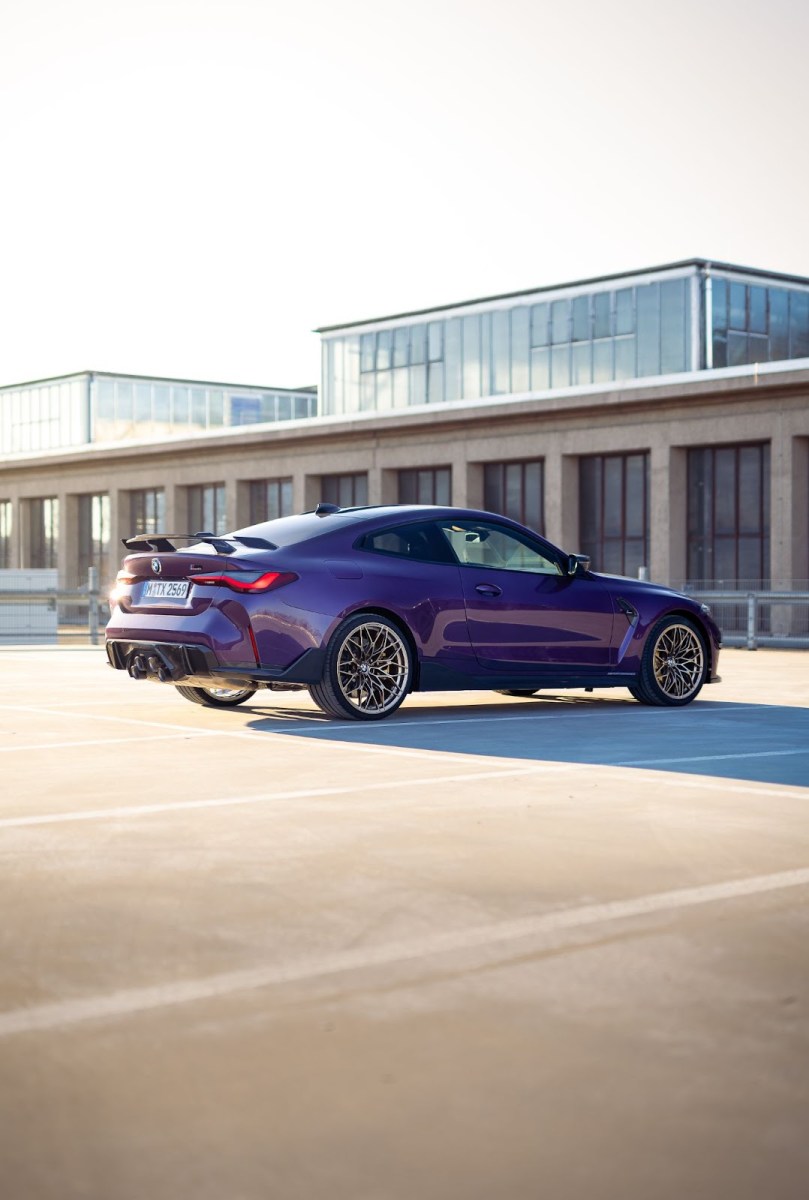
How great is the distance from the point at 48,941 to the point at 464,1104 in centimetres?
177

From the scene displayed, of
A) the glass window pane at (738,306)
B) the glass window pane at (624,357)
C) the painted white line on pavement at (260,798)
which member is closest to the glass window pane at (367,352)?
the glass window pane at (624,357)

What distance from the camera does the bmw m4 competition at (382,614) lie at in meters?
11.0

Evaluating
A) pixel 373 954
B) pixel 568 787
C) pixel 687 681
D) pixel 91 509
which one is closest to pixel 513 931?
pixel 373 954

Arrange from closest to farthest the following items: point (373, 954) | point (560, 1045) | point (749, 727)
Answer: point (560, 1045)
point (373, 954)
point (749, 727)

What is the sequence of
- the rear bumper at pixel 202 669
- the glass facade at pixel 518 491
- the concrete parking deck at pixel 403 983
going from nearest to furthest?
the concrete parking deck at pixel 403 983 → the rear bumper at pixel 202 669 → the glass facade at pixel 518 491

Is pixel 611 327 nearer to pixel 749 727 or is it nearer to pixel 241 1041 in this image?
pixel 749 727

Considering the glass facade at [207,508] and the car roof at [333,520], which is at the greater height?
the glass facade at [207,508]

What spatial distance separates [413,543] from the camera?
472 inches

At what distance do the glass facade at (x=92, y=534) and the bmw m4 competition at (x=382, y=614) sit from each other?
4085 centimetres

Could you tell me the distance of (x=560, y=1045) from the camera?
3.61 m

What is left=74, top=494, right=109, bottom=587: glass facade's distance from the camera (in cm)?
5319

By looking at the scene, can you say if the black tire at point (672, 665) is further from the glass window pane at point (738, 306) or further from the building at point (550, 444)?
the glass window pane at point (738, 306)

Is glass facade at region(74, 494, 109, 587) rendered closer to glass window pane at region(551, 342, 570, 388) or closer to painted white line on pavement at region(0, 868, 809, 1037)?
glass window pane at region(551, 342, 570, 388)

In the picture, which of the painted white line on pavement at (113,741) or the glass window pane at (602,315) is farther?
the glass window pane at (602,315)
